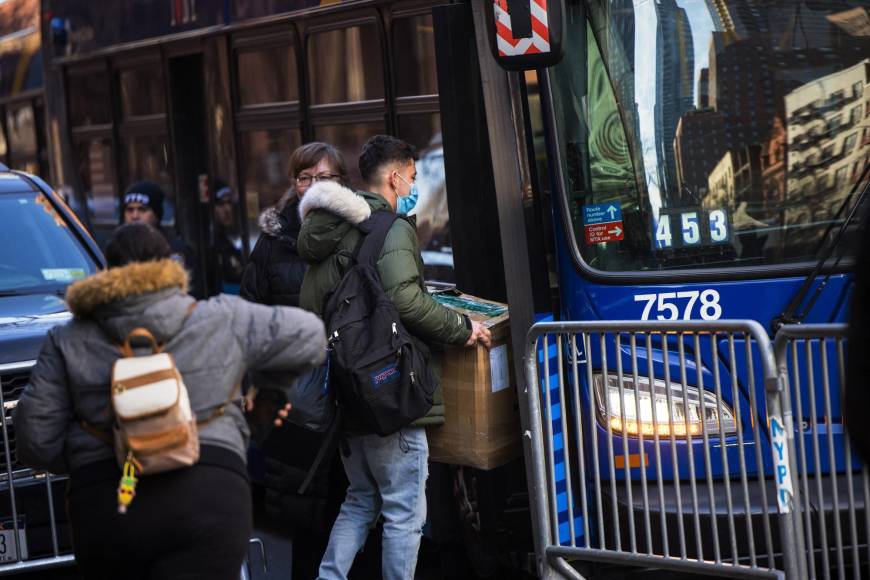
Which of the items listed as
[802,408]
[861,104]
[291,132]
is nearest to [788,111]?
[861,104]

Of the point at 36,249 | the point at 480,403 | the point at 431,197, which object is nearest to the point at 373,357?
the point at 480,403

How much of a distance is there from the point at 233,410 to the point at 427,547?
3014mm

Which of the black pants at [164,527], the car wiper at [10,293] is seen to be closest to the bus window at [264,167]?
the car wiper at [10,293]

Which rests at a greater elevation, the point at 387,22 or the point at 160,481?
the point at 387,22

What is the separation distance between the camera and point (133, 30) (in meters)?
9.28

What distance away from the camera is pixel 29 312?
20.7 ft

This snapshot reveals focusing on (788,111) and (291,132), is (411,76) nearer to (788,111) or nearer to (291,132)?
(291,132)

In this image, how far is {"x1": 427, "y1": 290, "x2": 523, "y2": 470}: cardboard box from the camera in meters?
5.12

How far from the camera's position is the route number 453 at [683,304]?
4.87 m

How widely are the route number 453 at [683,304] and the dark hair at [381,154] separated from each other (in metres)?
1.01

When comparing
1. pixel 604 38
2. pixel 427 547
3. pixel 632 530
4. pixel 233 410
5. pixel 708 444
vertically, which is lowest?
pixel 427 547

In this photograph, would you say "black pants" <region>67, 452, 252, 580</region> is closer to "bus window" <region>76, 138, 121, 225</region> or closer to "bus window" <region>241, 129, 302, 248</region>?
"bus window" <region>241, 129, 302, 248</region>

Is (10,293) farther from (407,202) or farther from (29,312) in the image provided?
(407,202)

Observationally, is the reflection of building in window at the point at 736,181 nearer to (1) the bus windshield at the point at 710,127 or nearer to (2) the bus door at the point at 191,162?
(1) the bus windshield at the point at 710,127
